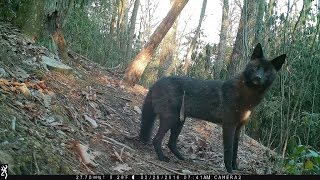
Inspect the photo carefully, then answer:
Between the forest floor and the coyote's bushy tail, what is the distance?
5.5 inches

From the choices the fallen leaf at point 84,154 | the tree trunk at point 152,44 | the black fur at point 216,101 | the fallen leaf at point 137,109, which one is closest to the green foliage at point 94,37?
the tree trunk at point 152,44

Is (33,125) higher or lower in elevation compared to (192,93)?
lower

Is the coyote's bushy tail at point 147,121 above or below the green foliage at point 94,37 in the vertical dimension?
below

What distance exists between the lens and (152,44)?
966 cm

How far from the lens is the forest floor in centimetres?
405

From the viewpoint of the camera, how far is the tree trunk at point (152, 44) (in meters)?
9.52

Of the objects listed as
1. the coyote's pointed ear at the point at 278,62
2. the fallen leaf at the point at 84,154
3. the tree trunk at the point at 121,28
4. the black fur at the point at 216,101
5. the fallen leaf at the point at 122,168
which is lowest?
the fallen leaf at the point at 122,168

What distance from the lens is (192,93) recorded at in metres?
6.44

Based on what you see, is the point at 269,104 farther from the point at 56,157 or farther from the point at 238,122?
the point at 56,157

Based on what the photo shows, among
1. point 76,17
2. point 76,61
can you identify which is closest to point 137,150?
point 76,61

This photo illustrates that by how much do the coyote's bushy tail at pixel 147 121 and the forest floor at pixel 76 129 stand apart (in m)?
0.14

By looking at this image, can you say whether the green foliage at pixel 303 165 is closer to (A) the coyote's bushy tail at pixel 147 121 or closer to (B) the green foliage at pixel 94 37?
(A) the coyote's bushy tail at pixel 147 121

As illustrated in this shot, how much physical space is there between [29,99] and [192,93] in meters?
2.64

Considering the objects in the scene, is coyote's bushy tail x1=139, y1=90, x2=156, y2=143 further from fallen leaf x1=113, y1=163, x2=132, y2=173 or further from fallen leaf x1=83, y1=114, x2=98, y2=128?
fallen leaf x1=113, y1=163, x2=132, y2=173
